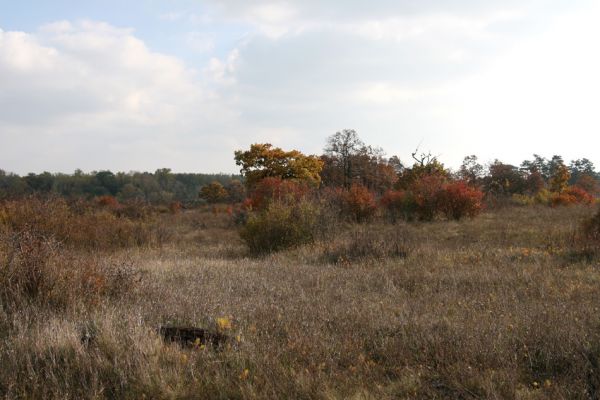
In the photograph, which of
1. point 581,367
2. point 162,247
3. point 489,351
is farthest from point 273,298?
point 162,247

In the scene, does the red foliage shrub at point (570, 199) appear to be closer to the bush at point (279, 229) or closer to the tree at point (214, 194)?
the bush at point (279, 229)

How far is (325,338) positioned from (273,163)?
119ft

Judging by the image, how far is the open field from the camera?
387 cm

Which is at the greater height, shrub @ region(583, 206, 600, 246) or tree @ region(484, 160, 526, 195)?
tree @ region(484, 160, 526, 195)

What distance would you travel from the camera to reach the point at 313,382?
385cm

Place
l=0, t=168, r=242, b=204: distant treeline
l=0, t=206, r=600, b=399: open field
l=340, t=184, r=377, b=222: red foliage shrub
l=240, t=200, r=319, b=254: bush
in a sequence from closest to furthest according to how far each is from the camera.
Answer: l=0, t=206, r=600, b=399: open field
l=240, t=200, r=319, b=254: bush
l=340, t=184, r=377, b=222: red foliage shrub
l=0, t=168, r=242, b=204: distant treeline

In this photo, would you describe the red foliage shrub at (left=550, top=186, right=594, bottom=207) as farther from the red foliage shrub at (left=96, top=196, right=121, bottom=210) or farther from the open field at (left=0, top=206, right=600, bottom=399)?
the red foliage shrub at (left=96, top=196, right=121, bottom=210)

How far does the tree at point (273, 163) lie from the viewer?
39969 mm

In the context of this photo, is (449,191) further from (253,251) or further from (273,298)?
(273,298)

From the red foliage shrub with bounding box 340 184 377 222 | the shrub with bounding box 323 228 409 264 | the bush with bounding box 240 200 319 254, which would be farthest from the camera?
the red foliage shrub with bounding box 340 184 377 222

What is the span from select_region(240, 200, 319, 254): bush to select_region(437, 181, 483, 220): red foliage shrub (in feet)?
38.0

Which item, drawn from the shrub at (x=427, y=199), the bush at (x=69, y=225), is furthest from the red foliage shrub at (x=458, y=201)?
the bush at (x=69, y=225)

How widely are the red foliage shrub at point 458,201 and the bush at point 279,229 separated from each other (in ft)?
38.0

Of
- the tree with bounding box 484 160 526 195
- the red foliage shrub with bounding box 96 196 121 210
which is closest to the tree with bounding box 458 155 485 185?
the tree with bounding box 484 160 526 195
